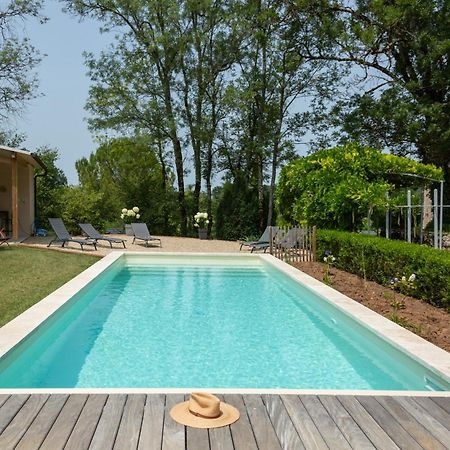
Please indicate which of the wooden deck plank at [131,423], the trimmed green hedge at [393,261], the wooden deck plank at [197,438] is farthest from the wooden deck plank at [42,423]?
the trimmed green hedge at [393,261]

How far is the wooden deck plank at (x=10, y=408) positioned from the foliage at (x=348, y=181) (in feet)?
34.6

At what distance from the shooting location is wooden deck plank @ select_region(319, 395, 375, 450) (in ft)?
9.92

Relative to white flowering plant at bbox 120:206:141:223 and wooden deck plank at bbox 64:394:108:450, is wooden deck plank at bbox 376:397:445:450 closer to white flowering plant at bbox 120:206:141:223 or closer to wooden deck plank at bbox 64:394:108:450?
wooden deck plank at bbox 64:394:108:450

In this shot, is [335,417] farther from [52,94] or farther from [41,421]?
[52,94]

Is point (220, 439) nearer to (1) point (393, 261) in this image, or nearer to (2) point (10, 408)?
(2) point (10, 408)

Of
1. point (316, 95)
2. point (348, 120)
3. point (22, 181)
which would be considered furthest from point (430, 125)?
point (22, 181)

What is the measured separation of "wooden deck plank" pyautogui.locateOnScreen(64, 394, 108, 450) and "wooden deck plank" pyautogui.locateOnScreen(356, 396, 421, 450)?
1824 millimetres

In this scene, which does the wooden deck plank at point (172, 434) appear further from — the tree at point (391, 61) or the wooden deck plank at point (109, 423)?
the tree at point (391, 61)

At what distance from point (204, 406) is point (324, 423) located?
0.79 m

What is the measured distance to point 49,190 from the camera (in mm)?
22734

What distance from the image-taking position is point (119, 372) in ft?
17.7

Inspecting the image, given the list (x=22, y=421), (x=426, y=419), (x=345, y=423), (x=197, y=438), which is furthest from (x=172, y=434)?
(x=426, y=419)

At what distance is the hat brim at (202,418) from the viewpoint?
3.24 m

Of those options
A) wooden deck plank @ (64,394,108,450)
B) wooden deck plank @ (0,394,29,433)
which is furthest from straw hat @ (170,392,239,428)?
wooden deck plank @ (0,394,29,433)
